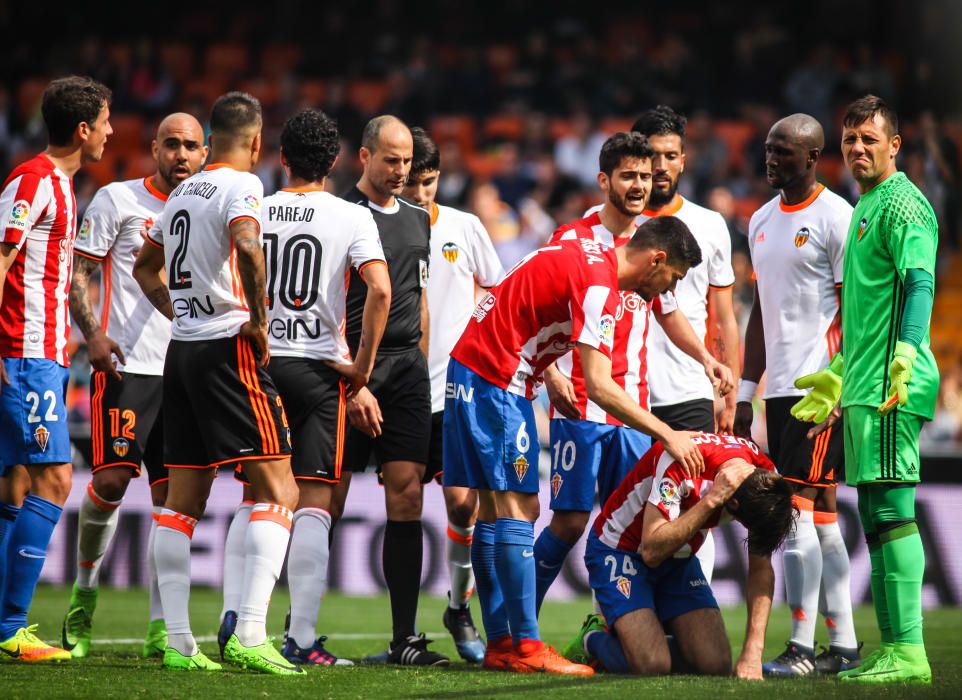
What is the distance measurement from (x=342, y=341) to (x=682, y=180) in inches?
487

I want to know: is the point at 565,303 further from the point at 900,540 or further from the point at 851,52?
the point at 851,52

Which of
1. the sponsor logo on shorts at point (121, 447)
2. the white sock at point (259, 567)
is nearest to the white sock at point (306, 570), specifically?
the white sock at point (259, 567)

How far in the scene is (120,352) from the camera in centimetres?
680

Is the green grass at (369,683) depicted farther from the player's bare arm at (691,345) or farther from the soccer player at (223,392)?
the player's bare arm at (691,345)

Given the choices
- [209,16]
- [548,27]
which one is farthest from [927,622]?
[209,16]

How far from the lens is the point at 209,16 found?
74.4 ft

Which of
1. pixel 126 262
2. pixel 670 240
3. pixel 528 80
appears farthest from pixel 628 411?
pixel 528 80

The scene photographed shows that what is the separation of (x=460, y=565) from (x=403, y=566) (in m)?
0.84

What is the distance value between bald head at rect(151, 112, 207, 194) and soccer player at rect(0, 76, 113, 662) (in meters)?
0.49

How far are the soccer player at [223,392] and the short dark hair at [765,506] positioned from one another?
6.60 feet

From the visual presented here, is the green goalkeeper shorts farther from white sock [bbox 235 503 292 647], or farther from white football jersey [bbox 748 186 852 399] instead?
white sock [bbox 235 503 292 647]

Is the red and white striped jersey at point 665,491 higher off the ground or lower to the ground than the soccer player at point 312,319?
lower

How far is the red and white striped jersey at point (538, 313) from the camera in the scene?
5934 mm

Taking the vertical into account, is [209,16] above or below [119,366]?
Answer: above
